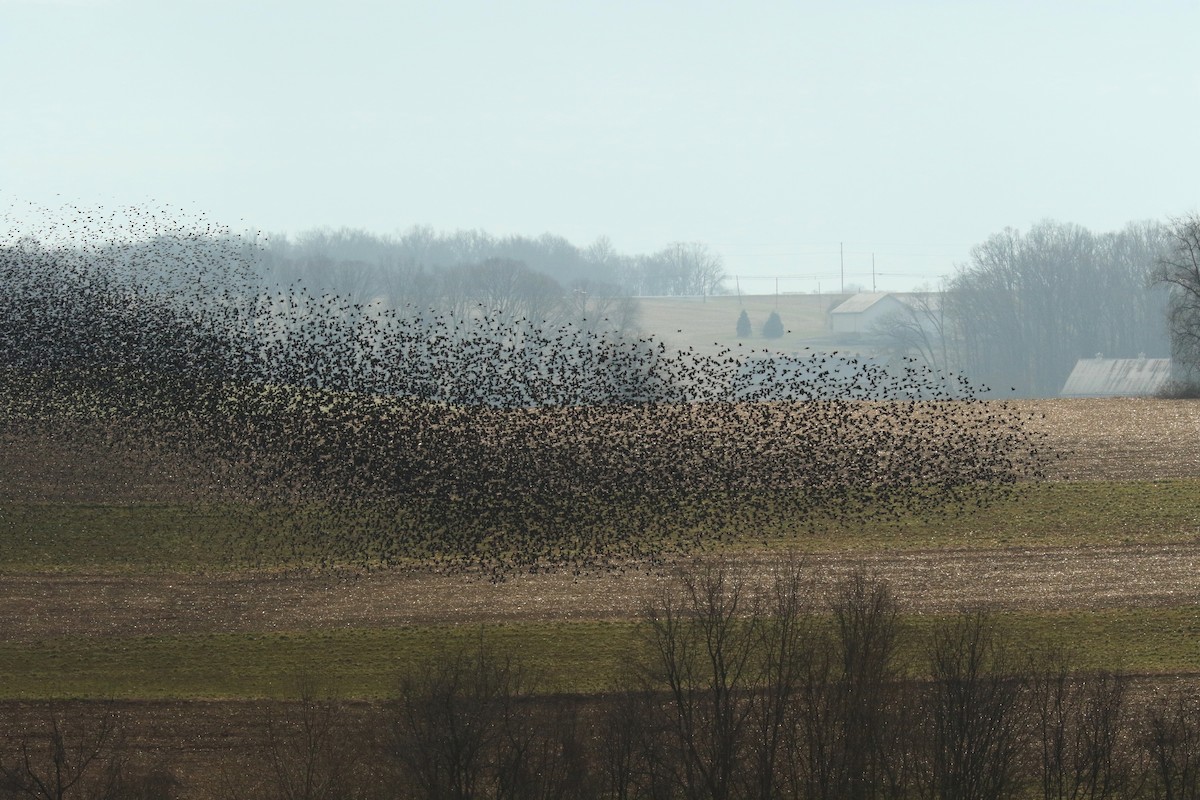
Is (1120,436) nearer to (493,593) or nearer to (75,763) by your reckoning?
(493,593)

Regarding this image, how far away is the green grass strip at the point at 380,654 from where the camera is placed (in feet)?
122

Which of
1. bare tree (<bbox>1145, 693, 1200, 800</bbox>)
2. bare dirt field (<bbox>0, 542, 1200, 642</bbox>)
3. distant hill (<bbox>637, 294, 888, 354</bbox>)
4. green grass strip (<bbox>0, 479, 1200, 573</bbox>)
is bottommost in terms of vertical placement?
Result: bare tree (<bbox>1145, 693, 1200, 800</bbox>)

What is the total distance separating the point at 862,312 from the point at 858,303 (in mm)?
6833

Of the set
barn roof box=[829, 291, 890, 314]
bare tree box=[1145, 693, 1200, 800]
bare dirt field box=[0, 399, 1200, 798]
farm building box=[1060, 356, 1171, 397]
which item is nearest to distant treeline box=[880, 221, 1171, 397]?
farm building box=[1060, 356, 1171, 397]

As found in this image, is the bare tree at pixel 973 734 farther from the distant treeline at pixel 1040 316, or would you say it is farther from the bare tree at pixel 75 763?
the distant treeline at pixel 1040 316

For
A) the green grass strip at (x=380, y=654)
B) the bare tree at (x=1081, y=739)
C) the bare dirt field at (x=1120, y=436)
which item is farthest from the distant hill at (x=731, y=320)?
the bare tree at (x=1081, y=739)

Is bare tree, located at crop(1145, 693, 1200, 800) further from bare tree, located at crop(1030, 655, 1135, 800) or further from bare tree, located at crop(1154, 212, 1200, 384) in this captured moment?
bare tree, located at crop(1154, 212, 1200, 384)

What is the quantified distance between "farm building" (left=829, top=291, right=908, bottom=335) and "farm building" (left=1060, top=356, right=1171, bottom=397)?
4346 cm

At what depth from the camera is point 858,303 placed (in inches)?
7175

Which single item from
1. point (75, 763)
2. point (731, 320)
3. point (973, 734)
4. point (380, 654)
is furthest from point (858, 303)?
point (75, 763)

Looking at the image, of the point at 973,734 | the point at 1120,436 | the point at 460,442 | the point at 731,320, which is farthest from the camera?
the point at 731,320

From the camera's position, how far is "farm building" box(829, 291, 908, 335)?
173125 mm

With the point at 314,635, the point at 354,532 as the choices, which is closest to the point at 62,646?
the point at 314,635

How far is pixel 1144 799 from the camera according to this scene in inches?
1216
